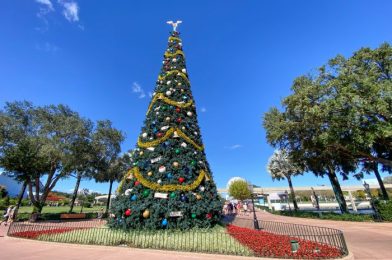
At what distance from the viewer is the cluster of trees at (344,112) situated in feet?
48.9

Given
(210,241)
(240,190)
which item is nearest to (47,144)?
(210,241)

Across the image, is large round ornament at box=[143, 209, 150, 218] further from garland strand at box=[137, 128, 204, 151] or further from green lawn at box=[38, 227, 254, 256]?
garland strand at box=[137, 128, 204, 151]

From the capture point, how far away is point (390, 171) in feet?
73.8

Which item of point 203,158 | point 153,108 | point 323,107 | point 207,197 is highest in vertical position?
point 323,107

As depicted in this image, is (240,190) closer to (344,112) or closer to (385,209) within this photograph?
(385,209)

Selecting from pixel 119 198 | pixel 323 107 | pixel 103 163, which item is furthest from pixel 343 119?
pixel 103 163

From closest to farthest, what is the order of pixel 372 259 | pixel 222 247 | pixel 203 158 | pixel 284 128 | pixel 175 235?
pixel 372 259, pixel 222 247, pixel 175 235, pixel 203 158, pixel 284 128

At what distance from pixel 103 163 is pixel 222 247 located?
866 inches

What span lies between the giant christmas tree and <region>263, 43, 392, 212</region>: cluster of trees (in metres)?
10.0

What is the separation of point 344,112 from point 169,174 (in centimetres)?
1361

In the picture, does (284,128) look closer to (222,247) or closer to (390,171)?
(390,171)

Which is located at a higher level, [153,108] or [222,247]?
[153,108]

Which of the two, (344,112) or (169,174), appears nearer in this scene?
(169,174)

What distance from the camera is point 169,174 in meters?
10.7
